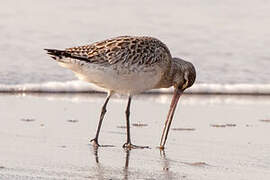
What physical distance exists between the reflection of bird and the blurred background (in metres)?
3.49

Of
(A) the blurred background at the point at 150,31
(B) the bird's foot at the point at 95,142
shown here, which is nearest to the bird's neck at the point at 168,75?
(B) the bird's foot at the point at 95,142

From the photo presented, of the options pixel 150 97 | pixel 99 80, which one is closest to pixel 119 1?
pixel 150 97

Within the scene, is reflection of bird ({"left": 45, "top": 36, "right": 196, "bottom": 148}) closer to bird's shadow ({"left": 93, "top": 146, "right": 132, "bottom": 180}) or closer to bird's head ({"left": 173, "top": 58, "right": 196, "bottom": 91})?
bird's head ({"left": 173, "top": 58, "right": 196, "bottom": 91})

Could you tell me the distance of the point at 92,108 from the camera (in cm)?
1173

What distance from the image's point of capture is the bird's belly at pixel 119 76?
9.60m

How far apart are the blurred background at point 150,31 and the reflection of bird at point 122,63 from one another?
3490 millimetres

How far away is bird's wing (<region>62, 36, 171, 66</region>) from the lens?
9578mm

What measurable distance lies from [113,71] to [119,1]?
10973 mm

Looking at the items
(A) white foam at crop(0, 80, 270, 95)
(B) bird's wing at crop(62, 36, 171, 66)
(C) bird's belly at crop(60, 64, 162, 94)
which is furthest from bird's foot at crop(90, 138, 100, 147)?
(A) white foam at crop(0, 80, 270, 95)

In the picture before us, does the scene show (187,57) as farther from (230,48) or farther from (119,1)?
(119,1)

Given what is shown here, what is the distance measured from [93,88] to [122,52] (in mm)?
3613

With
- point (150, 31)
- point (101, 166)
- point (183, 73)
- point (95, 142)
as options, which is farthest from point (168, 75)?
point (150, 31)

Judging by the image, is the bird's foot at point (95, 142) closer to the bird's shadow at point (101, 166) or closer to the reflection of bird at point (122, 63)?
the reflection of bird at point (122, 63)

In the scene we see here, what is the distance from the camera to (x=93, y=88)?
13.3m
